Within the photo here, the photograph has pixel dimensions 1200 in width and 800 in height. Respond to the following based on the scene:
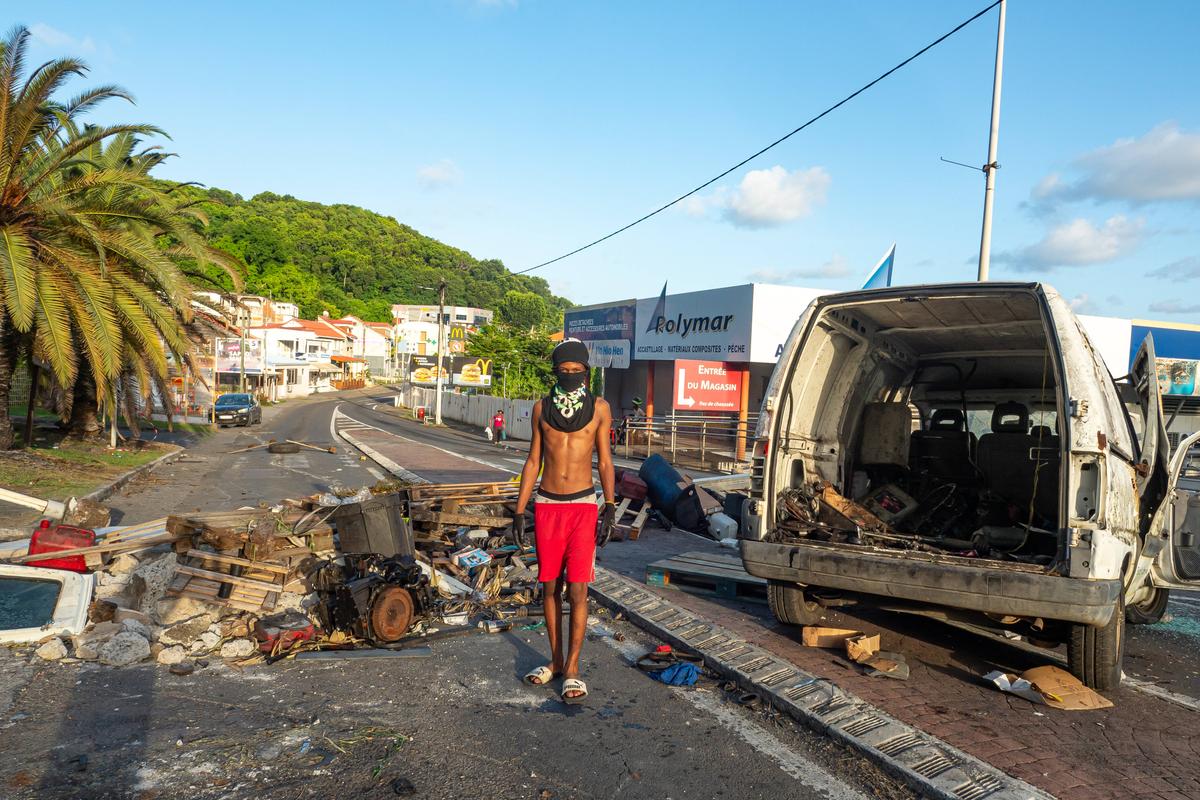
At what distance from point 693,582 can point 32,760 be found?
16.3ft

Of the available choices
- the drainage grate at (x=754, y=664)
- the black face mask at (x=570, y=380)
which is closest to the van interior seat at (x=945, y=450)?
the drainage grate at (x=754, y=664)

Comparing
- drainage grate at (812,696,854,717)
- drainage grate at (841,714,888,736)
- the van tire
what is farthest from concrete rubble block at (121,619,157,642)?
the van tire

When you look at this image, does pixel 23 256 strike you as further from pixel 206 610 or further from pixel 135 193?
pixel 206 610

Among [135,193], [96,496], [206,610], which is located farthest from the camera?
[135,193]

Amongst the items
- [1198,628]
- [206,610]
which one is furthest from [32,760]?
[1198,628]

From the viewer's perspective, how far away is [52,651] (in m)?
4.98

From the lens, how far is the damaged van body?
4512mm

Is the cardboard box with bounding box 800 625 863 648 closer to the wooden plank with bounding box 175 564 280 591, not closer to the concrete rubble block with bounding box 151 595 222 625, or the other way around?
the wooden plank with bounding box 175 564 280 591

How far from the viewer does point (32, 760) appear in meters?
3.61

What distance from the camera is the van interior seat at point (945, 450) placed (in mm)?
7043

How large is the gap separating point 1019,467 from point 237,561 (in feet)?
19.8

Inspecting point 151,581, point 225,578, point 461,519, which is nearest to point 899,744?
point 225,578

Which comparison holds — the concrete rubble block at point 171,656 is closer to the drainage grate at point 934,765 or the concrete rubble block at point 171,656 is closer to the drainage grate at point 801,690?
the drainage grate at point 801,690

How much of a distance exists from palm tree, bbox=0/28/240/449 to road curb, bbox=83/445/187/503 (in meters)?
1.64
